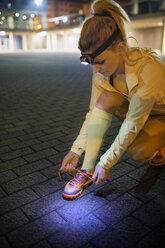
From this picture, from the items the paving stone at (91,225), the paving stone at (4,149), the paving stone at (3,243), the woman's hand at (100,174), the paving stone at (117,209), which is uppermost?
the woman's hand at (100,174)

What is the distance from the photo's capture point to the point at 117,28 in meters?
1.55

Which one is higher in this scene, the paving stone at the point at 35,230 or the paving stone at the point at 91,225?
the paving stone at the point at 91,225

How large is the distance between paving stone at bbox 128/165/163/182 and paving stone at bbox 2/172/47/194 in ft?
2.98

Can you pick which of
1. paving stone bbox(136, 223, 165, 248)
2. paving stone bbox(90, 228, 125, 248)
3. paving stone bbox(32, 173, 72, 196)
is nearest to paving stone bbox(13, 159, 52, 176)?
paving stone bbox(32, 173, 72, 196)

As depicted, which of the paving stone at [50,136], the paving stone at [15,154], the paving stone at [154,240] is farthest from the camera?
the paving stone at [50,136]

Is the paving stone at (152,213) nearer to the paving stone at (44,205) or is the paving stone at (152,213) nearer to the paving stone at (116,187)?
the paving stone at (116,187)

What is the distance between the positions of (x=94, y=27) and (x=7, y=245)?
5.04ft

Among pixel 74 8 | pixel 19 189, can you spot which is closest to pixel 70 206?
pixel 19 189

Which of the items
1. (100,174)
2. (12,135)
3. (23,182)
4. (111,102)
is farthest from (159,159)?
(12,135)

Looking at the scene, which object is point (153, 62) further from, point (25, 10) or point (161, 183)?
point (25, 10)

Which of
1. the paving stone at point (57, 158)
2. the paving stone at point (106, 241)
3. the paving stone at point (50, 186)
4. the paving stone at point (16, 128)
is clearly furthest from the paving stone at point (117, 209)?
the paving stone at point (16, 128)

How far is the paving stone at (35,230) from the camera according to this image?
5.05 feet

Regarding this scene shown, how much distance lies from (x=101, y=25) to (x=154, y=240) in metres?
1.45

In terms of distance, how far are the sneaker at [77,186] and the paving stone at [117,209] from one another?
0.83ft
